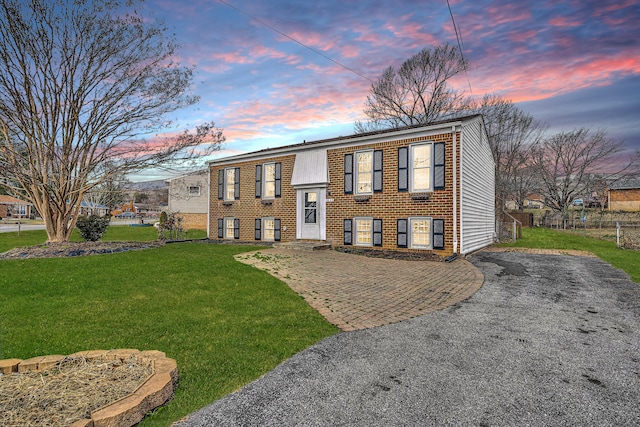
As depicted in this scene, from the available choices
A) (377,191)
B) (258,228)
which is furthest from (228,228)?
(377,191)

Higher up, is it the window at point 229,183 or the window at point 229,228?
the window at point 229,183

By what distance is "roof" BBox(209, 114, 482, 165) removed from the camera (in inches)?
515

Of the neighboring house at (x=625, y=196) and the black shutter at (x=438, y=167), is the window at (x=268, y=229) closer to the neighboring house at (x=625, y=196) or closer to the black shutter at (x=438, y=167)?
the black shutter at (x=438, y=167)

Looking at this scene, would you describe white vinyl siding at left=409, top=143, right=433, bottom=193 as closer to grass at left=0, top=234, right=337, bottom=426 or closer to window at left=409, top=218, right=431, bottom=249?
window at left=409, top=218, right=431, bottom=249

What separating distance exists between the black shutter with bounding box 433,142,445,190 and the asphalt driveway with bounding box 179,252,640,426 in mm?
7276

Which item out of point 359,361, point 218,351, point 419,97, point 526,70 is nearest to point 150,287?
point 218,351

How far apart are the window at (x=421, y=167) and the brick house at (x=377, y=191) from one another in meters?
0.04

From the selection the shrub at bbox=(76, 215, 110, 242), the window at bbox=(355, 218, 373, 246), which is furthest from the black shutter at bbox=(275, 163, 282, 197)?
the shrub at bbox=(76, 215, 110, 242)

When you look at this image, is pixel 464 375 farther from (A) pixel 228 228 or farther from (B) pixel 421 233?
(A) pixel 228 228

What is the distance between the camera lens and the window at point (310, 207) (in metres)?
16.3

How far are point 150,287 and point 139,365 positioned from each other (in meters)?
4.20

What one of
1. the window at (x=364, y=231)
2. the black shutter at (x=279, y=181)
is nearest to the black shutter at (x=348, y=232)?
the window at (x=364, y=231)

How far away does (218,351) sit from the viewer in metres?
3.99

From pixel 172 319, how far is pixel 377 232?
1035cm
